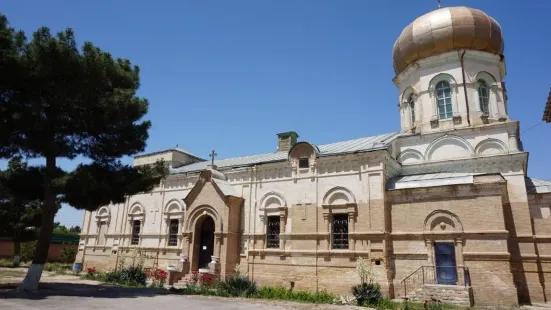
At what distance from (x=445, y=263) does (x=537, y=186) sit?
5.68m

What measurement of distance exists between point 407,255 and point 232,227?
8.39 metres

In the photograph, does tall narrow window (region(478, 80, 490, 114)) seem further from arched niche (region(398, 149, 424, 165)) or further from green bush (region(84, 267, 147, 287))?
green bush (region(84, 267, 147, 287))

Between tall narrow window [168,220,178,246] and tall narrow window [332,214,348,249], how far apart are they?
9.69 metres

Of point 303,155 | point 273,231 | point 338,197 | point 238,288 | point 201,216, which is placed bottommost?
point 238,288

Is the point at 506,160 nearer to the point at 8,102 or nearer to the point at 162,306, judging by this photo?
the point at 162,306

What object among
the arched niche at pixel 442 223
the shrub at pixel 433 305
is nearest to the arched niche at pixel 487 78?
the arched niche at pixel 442 223

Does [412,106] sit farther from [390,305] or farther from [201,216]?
[201,216]

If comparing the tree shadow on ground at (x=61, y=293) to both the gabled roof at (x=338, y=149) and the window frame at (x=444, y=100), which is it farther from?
the window frame at (x=444, y=100)

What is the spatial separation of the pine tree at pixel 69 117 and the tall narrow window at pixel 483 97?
16094 mm

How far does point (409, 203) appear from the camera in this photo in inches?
643

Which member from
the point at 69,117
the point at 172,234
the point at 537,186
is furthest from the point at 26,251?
the point at 537,186

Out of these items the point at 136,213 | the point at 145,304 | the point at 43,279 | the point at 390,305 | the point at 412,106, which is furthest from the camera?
the point at 136,213

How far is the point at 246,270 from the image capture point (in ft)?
62.3

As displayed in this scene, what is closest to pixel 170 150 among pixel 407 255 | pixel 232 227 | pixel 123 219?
pixel 123 219
